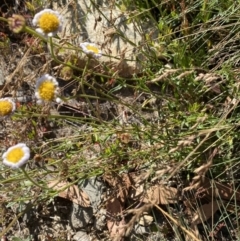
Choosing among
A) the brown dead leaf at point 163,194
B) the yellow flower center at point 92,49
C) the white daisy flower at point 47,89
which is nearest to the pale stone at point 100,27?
the brown dead leaf at point 163,194

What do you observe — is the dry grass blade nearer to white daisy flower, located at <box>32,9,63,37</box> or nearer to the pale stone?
the pale stone

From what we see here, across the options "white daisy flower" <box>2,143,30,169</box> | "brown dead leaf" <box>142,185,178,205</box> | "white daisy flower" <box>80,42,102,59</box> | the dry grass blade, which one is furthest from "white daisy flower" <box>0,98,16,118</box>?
the dry grass blade

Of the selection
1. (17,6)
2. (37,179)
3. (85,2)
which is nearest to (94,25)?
(85,2)

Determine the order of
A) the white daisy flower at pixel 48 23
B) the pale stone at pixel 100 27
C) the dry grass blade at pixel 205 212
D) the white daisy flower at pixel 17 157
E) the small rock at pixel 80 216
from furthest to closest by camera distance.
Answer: the pale stone at pixel 100 27 → the small rock at pixel 80 216 → the dry grass blade at pixel 205 212 → the white daisy flower at pixel 17 157 → the white daisy flower at pixel 48 23

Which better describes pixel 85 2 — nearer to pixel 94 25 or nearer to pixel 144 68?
pixel 94 25

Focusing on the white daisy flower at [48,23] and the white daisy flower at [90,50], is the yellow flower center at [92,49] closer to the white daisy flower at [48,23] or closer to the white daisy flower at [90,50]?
the white daisy flower at [90,50]

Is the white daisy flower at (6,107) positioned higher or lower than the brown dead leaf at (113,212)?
higher

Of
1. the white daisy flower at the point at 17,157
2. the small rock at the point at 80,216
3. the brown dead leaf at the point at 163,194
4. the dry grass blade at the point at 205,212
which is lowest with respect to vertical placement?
the dry grass blade at the point at 205,212
